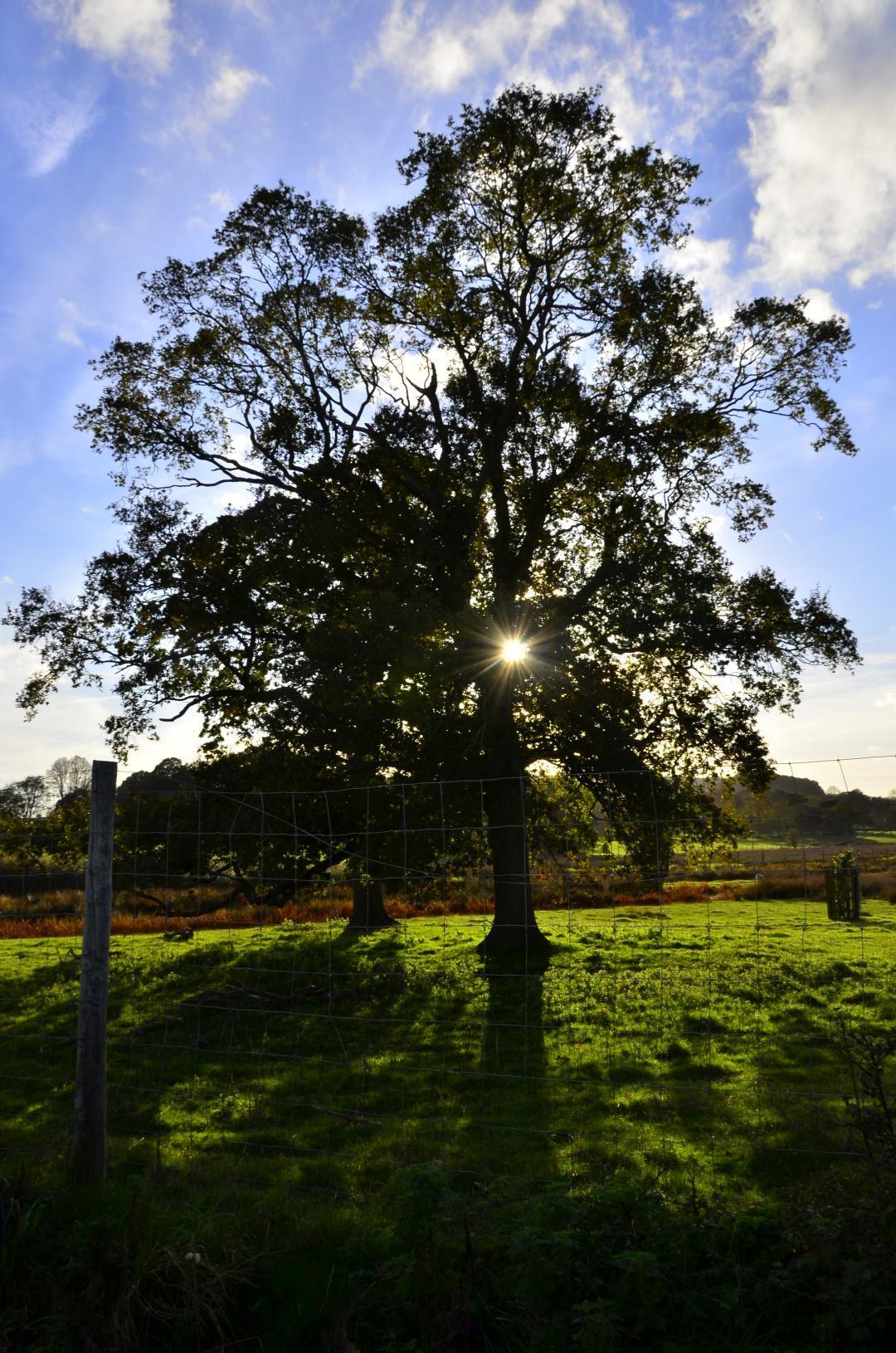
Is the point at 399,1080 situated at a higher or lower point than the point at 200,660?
lower

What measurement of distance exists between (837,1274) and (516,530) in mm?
17062

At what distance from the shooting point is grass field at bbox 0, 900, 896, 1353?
4.90 metres

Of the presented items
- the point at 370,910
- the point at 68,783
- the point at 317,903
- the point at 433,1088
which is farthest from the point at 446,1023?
the point at 317,903

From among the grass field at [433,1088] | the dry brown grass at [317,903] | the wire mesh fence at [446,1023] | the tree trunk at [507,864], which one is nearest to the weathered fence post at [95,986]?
the grass field at [433,1088]

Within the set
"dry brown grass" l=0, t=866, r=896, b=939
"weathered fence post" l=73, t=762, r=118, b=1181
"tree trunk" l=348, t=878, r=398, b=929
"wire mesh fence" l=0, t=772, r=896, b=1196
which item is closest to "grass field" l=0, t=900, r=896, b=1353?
"wire mesh fence" l=0, t=772, r=896, b=1196

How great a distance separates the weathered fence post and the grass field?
26cm

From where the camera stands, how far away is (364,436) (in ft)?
66.6

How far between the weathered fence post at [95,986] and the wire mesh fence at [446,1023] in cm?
39

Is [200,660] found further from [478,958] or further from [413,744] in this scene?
[478,958]

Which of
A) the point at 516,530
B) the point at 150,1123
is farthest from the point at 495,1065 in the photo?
the point at 516,530

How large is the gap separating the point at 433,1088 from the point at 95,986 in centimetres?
402

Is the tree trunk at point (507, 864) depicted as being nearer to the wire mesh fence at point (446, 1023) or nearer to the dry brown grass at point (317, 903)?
the wire mesh fence at point (446, 1023)

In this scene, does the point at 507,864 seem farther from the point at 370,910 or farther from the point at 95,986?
the point at 95,986

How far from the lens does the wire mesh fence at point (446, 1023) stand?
640cm
